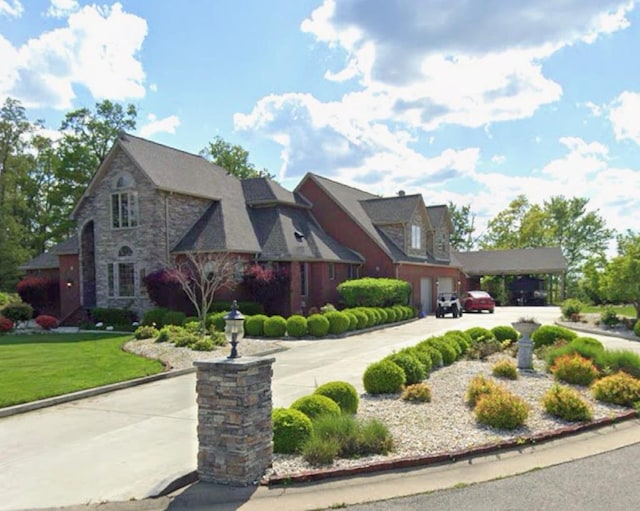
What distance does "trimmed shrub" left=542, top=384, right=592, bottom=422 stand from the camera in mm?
7801

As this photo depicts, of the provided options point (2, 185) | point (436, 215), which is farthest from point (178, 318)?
point (2, 185)

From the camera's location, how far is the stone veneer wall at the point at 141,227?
2456cm

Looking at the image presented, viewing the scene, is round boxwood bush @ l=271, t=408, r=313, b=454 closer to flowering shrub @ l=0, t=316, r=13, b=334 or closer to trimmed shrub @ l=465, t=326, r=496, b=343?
trimmed shrub @ l=465, t=326, r=496, b=343

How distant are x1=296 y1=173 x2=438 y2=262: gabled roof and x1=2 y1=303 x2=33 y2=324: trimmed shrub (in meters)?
16.8

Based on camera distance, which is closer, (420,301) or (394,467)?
(394,467)

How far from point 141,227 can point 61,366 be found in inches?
492

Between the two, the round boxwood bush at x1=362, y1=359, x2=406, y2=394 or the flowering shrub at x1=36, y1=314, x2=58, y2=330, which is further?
the flowering shrub at x1=36, y1=314, x2=58, y2=330

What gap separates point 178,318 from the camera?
70.4ft

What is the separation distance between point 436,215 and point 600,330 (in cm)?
1776

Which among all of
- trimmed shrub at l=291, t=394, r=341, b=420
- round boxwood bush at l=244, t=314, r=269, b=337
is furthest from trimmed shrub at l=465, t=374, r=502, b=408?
round boxwood bush at l=244, t=314, r=269, b=337

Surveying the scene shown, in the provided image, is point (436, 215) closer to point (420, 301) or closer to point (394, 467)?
point (420, 301)

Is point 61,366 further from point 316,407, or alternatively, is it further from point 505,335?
point 505,335

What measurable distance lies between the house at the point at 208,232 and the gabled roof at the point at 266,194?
80 mm

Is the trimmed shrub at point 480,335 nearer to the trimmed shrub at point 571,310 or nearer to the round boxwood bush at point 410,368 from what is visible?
the round boxwood bush at point 410,368
